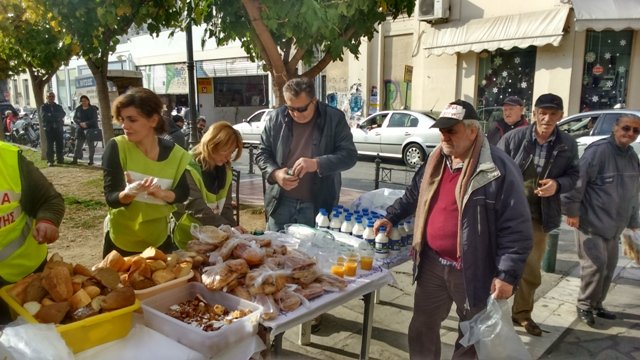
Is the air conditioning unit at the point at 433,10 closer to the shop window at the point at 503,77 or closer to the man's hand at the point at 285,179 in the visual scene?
the shop window at the point at 503,77

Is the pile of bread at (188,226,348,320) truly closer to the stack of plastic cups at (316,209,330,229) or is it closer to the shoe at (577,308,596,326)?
the stack of plastic cups at (316,209,330,229)

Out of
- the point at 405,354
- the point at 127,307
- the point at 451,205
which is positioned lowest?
the point at 405,354

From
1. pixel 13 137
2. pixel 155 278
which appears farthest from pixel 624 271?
pixel 13 137

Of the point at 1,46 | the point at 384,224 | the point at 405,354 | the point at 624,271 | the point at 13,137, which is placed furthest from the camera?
the point at 13,137

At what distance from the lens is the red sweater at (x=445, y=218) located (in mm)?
2805

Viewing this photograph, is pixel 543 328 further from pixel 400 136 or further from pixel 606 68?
pixel 606 68

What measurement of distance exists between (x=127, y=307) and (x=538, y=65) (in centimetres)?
1593

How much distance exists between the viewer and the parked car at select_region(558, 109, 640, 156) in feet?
32.0

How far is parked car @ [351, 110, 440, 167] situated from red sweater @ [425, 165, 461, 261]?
989 cm

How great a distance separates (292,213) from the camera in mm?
3828

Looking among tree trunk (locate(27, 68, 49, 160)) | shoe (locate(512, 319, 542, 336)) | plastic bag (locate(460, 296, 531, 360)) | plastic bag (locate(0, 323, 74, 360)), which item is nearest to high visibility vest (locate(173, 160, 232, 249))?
plastic bag (locate(0, 323, 74, 360))

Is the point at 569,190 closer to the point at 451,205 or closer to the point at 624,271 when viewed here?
the point at 451,205

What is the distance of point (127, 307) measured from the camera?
2.06m

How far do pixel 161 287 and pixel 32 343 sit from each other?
0.62 m
